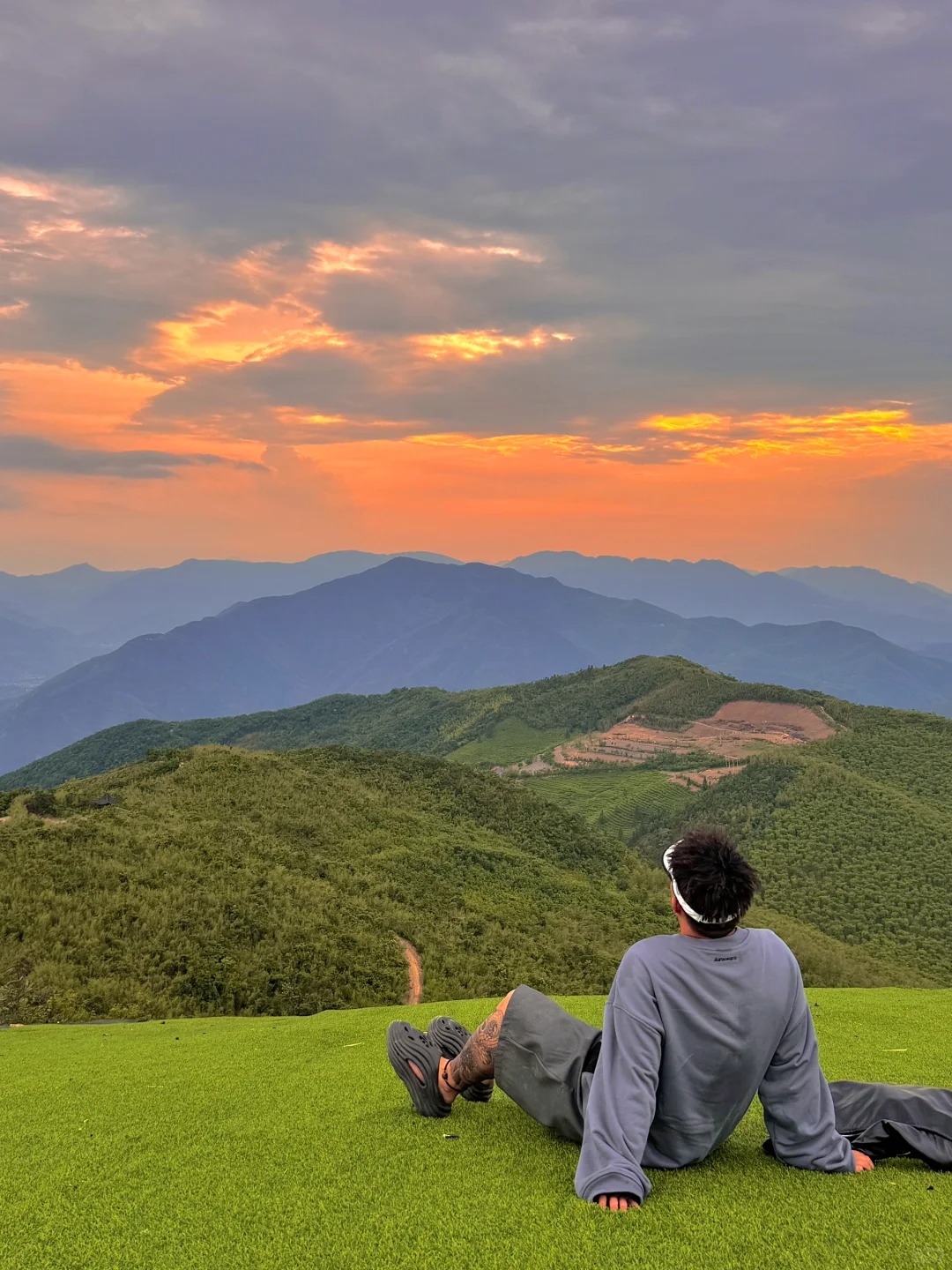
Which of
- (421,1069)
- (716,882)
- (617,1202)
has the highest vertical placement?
(716,882)

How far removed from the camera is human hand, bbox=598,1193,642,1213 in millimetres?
3205

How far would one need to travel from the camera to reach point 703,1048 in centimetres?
353

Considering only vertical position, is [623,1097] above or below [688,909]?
below

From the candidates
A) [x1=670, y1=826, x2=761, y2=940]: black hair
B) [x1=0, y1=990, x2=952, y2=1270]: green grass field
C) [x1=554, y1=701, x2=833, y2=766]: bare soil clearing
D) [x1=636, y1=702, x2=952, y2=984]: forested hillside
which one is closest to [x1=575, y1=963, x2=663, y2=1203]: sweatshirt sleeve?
[x1=0, y1=990, x2=952, y2=1270]: green grass field

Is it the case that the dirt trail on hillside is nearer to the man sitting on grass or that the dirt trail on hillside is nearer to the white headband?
the man sitting on grass

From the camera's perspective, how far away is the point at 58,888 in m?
15.6

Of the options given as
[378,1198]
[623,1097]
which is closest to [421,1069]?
[378,1198]

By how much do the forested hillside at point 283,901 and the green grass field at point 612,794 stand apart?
20380mm

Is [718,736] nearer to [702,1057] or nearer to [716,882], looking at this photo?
[702,1057]

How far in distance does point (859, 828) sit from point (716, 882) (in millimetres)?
42195

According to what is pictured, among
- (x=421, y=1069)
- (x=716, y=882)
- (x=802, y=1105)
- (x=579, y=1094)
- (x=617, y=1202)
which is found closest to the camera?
(x=617, y=1202)

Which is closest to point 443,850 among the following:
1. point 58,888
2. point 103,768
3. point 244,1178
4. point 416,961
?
point 416,961

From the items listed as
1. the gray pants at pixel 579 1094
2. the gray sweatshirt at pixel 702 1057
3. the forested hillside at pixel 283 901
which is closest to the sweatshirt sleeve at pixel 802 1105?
the gray sweatshirt at pixel 702 1057

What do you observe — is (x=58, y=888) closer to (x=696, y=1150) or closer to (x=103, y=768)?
(x=696, y=1150)
